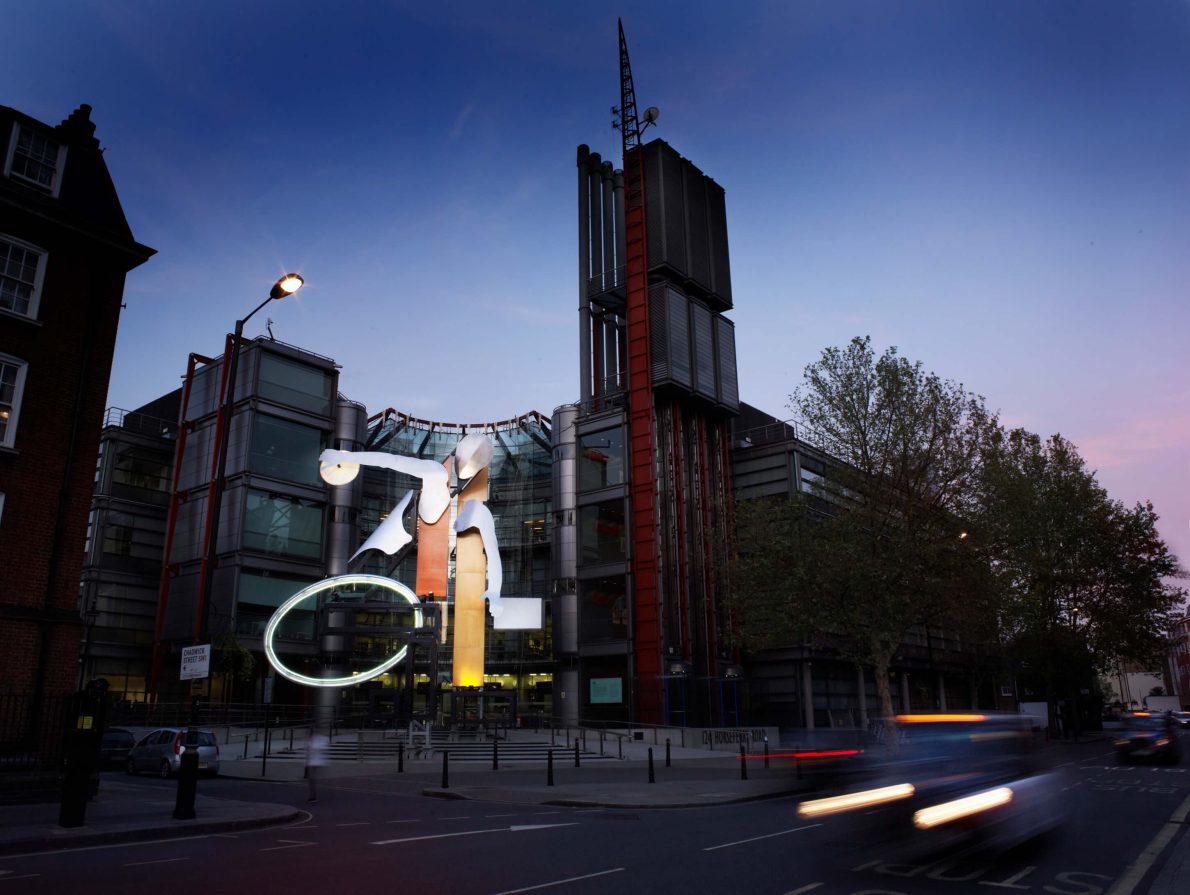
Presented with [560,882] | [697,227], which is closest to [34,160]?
[560,882]

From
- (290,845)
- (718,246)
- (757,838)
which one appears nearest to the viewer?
(290,845)

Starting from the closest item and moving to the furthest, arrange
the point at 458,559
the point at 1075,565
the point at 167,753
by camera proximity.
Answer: the point at 167,753 < the point at 458,559 < the point at 1075,565

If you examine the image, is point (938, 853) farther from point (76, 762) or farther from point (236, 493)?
point (236, 493)

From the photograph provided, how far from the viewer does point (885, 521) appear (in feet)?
113

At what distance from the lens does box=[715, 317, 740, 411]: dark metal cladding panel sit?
192ft

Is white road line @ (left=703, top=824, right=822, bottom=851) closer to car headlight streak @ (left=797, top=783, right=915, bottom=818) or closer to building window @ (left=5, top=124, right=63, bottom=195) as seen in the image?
car headlight streak @ (left=797, top=783, right=915, bottom=818)

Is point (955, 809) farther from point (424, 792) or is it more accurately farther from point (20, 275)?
point (20, 275)

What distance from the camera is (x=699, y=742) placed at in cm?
4294

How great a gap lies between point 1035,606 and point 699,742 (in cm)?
2169

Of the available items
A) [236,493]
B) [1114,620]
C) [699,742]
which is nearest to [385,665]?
[699,742]

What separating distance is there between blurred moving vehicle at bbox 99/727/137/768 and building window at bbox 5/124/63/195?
18.7 metres

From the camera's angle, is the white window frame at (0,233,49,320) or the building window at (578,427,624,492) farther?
the building window at (578,427,624,492)

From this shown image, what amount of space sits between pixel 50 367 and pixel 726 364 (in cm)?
4509

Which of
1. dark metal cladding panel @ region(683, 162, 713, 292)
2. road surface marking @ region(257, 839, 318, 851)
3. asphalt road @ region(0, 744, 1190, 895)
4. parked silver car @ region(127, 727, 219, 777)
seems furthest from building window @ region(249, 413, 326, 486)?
road surface marking @ region(257, 839, 318, 851)
